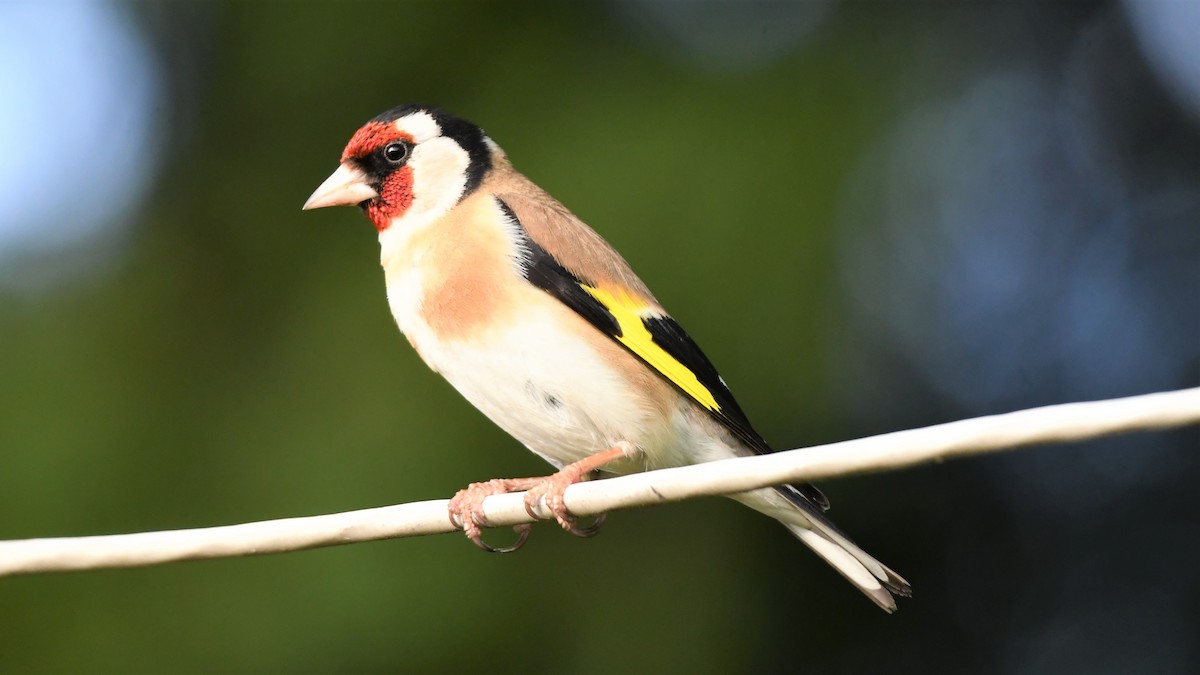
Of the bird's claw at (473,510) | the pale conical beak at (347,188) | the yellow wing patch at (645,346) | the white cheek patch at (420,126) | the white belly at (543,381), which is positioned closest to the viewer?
the bird's claw at (473,510)

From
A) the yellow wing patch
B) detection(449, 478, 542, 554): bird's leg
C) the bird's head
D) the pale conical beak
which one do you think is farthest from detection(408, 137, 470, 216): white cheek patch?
detection(449, 478, 542, 554): bird's leg

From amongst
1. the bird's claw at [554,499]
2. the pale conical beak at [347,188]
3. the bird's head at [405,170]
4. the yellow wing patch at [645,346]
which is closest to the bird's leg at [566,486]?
the bird's claw at [554,499]

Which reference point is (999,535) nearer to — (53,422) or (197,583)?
(197,583)

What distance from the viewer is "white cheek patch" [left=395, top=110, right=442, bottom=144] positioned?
2.95 m

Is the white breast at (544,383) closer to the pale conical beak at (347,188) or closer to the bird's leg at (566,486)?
the bird's leg at (566,486)

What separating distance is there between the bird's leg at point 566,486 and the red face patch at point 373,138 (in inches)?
33.9

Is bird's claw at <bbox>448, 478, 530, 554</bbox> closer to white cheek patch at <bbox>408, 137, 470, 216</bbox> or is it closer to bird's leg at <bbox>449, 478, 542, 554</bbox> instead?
bird's leg at <bbox>449, 478, 542, 554</bbox>

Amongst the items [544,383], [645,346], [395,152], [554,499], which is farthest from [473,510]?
[395,152]

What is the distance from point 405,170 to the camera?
2887mm

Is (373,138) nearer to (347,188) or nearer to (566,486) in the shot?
(347,188)

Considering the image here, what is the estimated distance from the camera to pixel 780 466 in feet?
4.95

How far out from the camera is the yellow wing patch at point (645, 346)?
270 cm

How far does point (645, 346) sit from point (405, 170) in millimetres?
684

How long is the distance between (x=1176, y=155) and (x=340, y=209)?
407 cm
